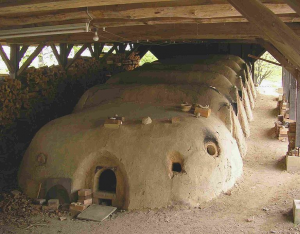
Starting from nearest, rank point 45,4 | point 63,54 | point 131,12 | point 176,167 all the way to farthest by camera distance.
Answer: point 45,4 → point 131,12 → point 176,167 → point 63,54

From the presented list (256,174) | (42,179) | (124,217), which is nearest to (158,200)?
(124,217)

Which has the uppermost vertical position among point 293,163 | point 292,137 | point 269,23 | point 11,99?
point 269,23

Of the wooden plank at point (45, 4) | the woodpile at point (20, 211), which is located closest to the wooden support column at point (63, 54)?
the woodpile at point (20, 211)

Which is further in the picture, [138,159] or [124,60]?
[124,60]

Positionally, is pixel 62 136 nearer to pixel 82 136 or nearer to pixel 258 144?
pixel 82 136

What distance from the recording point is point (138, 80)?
12.6 meters

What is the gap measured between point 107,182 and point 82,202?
40.3 inches

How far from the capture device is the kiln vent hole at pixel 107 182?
848 centimetres

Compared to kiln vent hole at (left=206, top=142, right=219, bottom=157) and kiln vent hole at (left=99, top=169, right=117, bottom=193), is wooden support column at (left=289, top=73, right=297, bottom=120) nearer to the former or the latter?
kiln vent hole at (left=206, top=142, right=219, bottom=157)

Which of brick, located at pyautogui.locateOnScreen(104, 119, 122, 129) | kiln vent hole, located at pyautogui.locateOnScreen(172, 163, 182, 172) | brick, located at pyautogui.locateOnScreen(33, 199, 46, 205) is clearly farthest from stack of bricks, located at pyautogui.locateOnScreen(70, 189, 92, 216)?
kiln vent hole, located at pyautogui.locateOnScreen(172, 163, 182, 172)

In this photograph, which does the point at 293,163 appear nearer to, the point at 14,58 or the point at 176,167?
the point at 176,167

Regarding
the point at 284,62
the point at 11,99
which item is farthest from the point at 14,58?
the point at 284,62

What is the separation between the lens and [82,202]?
791 cm

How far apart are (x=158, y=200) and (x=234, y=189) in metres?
2.01
